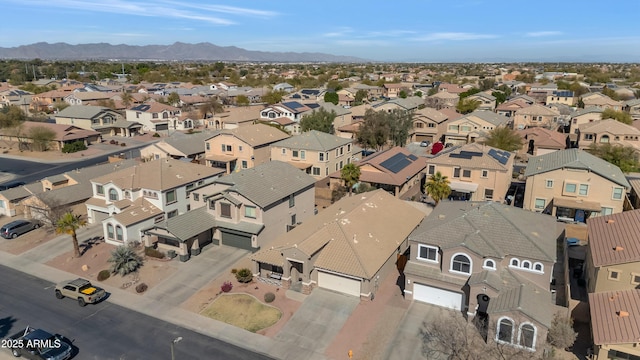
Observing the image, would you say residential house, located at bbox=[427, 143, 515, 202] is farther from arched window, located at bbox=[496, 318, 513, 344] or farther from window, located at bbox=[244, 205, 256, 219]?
arched window, located at bbox=[496, 318, 513, 344]

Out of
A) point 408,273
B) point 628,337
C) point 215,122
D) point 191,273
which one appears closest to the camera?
point 628,337

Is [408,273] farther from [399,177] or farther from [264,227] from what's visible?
[399,177]

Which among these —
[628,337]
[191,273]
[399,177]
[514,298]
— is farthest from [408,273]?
[399,177]

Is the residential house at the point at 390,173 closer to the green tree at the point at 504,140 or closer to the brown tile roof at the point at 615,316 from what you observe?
the green tree at the point at 504,140

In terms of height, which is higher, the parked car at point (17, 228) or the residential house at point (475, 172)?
the residential house at point (475, 172)

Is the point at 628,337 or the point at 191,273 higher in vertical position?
the point at 628,337

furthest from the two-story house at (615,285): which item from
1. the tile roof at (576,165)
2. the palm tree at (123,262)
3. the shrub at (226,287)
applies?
the palm tree at (123,262)

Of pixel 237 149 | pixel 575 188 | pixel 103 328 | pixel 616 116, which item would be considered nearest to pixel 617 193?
pixel 575 188
